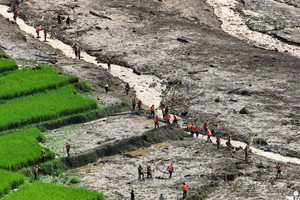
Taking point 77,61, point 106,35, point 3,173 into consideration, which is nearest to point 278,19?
point 106,35

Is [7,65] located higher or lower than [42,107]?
higher

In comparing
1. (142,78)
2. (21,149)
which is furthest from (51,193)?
(142,78)

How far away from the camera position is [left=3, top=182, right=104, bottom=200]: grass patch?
40.8 metres

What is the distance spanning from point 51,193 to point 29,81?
676 inches

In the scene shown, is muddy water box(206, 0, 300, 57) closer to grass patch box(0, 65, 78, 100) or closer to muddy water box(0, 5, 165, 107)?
muddy water box(0, 5, 165, 107)

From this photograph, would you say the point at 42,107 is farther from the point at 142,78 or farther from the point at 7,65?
the point at 142,78

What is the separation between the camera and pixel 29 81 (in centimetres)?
5681

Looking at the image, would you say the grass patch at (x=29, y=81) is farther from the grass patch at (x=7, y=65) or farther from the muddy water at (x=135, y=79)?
the muddy water at (x=135, y=79)

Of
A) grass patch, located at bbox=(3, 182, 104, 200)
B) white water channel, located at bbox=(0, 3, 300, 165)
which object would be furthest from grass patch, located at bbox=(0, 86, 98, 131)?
grass patch, located at bbox=(3, 182, 104, 200)

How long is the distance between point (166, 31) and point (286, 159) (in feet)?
84.4

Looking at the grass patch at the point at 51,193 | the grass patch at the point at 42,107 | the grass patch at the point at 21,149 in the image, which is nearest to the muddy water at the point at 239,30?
the grass patch at the point at 42,107

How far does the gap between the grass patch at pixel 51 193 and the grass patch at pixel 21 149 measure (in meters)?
2.47

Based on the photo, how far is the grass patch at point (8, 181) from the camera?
41250mm

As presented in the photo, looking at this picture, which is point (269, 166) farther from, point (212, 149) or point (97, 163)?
point (97, 163)
